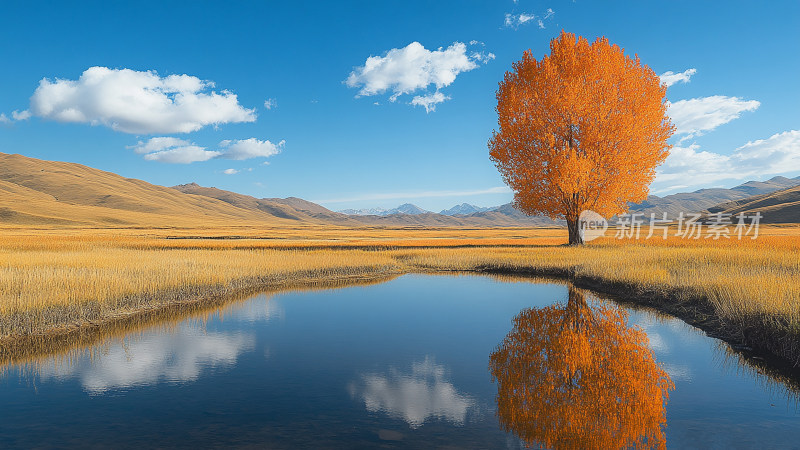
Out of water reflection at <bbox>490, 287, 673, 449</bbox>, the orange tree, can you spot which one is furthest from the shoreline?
the orange tree

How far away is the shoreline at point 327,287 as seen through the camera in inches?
393

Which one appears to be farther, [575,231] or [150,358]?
[575,231]

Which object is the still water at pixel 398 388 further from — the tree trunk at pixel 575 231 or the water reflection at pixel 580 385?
the tree trunk at pixel 575 231

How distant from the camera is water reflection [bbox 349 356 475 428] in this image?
709 cm

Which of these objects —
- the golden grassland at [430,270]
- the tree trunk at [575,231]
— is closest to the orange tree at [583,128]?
the tree trunk at [575,231]

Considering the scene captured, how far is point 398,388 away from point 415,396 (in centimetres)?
50

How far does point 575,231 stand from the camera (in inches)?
1394

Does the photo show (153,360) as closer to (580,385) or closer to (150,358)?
(150,358)

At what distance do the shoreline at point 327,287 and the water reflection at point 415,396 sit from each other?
7.25m

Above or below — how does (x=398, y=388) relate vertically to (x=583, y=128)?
below

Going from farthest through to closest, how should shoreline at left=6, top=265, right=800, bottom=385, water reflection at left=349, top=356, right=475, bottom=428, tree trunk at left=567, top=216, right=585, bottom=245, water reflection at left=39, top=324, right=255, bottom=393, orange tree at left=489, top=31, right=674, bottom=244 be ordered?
tree trunk at left=567, top=216, right=585, bottom=245
orange tree at left=489, top=31, right=674, bottom=244
shoreline at left=6, top=265, right=800, bottom=385
water reflection at left=39, top=324, right=255, bottom=393
water reflection at left=349, top=356, right=475, bottom=428

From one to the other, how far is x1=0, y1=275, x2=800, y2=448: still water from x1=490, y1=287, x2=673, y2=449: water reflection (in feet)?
0.11

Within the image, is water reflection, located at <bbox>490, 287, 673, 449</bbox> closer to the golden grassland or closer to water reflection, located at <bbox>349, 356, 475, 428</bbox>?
water reflection, located at <bbox>349, 356, 475, 428</bbox>

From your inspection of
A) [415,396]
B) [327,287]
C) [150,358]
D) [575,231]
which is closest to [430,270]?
[327,287]
